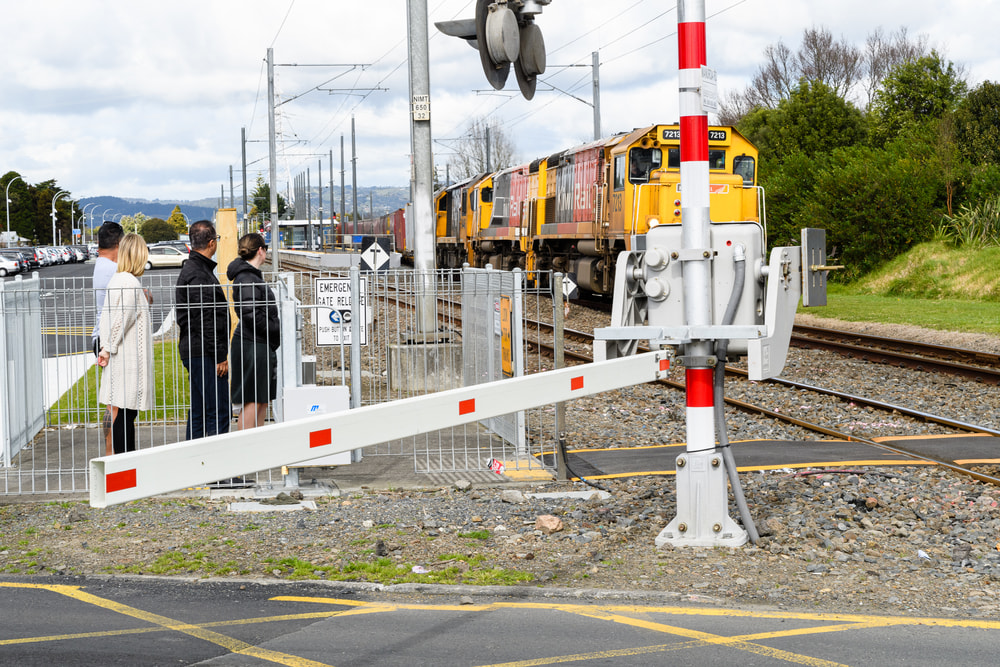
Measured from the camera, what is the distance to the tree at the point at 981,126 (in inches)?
1462

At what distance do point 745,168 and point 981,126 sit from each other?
18.9 m

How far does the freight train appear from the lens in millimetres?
22688

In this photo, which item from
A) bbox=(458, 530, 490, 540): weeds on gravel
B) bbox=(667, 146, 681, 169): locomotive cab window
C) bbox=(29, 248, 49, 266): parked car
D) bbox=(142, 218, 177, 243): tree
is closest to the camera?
bbox=(458, 530, 490, 540): weeds on gravel

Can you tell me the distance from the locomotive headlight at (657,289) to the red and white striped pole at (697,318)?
146 mm

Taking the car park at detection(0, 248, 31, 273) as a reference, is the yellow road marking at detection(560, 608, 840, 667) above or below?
below

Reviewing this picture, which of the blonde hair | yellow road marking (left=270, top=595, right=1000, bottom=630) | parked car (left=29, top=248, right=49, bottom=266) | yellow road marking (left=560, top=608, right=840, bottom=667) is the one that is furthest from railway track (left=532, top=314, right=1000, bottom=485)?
parked car (left=29, top=248, right=49, bottom=266)

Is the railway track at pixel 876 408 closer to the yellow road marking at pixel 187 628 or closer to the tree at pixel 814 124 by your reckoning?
the yellow road marking at pixel 187 628

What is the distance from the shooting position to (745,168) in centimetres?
2316

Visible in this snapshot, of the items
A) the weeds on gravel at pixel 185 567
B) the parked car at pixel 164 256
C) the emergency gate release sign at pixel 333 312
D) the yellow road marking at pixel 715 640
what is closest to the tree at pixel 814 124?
the parked car at pixel 164 256

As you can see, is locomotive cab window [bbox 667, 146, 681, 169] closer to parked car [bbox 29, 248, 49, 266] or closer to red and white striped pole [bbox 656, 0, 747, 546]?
red and white striped pole [bbox 656, 0, 747, 546]

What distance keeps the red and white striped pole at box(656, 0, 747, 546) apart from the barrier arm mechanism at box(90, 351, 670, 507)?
1.11m

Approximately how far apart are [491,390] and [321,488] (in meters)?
3.78

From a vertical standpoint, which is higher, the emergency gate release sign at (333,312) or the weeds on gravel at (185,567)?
the emergency gate release sign at (333,312)

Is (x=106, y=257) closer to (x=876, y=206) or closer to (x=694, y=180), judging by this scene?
(x=694, y=180)
